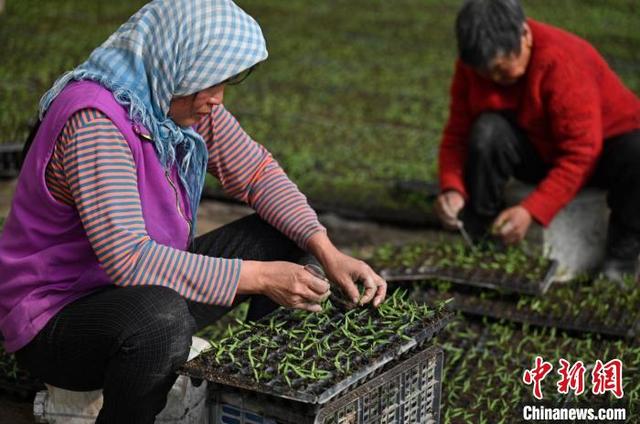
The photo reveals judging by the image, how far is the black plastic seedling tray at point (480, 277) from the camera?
3902mm

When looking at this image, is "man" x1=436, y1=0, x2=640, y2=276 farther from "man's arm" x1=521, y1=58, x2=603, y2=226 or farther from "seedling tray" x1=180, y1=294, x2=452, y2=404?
"seedling tray" x1=180, y1=294, x2=452, y2=404

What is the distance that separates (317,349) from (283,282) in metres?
0.19

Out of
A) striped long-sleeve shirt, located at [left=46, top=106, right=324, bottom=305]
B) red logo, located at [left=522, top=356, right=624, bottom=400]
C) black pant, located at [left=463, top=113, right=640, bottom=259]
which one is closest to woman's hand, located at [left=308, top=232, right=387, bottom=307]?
striped long-sleeve shirt, located at [left=46, top=106, right=324, bottom=305]

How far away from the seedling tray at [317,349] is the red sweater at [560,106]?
1.51 meters

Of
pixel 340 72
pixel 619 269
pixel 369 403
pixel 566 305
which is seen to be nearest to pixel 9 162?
pixel 566 305

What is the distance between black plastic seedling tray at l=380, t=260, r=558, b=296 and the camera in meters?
3.90

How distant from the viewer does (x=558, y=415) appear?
10.4 feet

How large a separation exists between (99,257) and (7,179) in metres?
3.22

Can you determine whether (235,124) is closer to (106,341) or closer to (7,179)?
(106,341)

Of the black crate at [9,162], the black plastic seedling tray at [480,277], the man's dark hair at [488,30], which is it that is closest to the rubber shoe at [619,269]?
the black plastic seedling tray at [480,277]

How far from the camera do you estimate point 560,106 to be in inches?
159

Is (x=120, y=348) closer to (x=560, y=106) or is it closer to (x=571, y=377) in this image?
(x=571, y=377)

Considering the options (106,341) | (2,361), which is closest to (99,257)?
(106,341)

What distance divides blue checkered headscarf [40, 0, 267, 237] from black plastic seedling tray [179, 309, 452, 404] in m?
0.55
